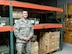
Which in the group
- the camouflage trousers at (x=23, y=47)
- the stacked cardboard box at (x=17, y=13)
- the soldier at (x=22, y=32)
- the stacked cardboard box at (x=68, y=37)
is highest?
the stacked cardboard box at (x=17, y=13)

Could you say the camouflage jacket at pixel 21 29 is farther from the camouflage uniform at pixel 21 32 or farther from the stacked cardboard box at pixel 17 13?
the stacked cardboard box at pixel 17 13

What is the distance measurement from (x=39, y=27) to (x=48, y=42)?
84cm

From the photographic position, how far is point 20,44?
318cm

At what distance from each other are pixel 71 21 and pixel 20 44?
403cm

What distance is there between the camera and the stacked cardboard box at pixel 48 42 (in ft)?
14.7

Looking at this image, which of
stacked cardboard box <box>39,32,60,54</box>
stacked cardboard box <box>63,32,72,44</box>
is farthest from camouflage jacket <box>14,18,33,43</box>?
stacked cardboard box <box>63,32,72,44</box>

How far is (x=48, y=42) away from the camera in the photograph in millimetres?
4438

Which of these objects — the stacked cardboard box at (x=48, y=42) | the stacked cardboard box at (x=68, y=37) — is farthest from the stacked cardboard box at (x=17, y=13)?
the stacked cardboard box at (x=68, y=37)

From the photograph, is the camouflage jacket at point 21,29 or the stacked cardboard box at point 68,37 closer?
the camouflage jacket at point 21,29

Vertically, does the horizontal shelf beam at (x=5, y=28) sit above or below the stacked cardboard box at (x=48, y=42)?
above

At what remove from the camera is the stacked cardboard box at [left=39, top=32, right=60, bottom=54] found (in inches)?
176

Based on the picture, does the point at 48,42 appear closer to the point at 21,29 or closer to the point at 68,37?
the point at 21,29

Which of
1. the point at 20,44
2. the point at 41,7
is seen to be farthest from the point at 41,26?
the point at 20,44

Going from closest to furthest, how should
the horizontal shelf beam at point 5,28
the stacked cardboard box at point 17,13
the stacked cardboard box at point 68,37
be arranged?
the horizontal shelf beam at point 5,28 < the stacked cardboard box at point 17,13 < the stacked cardboard box at point 68,37
